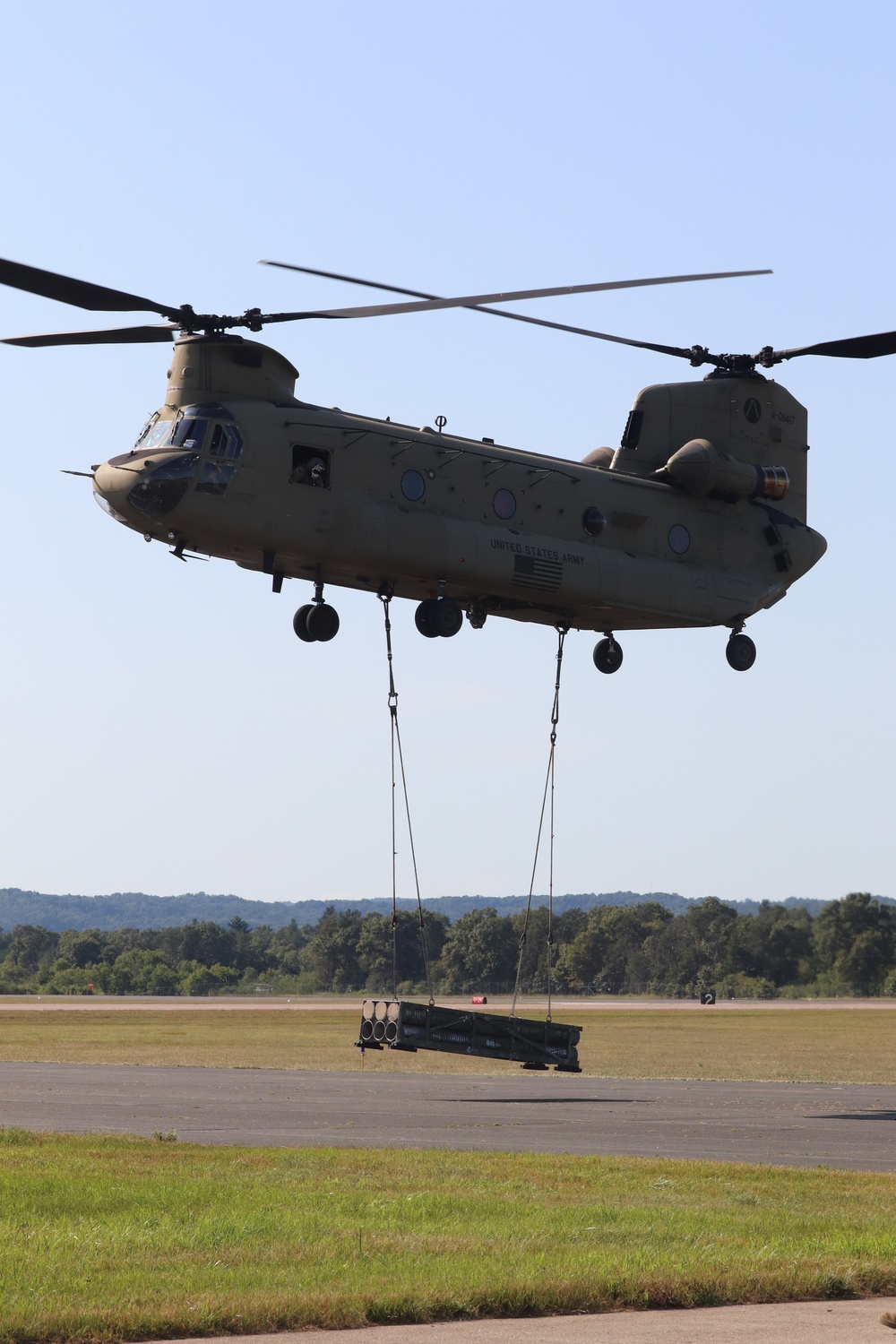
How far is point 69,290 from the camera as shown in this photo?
2419 cm

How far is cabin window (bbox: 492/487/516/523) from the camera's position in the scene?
28.6 m

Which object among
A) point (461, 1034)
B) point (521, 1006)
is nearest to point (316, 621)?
point (461, 1034)

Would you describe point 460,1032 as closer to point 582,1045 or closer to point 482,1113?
point 482,1113

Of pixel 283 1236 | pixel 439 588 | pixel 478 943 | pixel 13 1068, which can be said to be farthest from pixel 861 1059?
pixel 478 943

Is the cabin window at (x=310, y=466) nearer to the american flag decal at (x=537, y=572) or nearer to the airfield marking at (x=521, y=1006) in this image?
the american flag decal at (x=537, y=572)

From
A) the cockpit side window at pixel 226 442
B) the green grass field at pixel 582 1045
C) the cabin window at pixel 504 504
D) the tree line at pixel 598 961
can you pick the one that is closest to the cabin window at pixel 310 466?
the cockpit side window at pixel 226 442

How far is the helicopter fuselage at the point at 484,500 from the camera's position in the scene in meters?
25.5

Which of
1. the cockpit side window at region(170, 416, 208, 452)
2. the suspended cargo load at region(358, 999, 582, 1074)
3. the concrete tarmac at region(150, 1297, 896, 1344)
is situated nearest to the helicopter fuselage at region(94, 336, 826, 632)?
the cockpit side window at region(170, 416, 208, 452)

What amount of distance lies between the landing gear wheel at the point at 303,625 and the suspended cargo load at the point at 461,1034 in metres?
6.69

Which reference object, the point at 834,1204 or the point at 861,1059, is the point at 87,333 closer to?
the point at 834,1204

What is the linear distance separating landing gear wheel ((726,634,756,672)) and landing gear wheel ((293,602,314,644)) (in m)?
8.90

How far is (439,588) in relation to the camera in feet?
92.0

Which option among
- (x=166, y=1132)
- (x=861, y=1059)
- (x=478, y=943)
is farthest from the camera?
(x=478, y=943)

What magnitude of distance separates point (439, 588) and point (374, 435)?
2730mm
